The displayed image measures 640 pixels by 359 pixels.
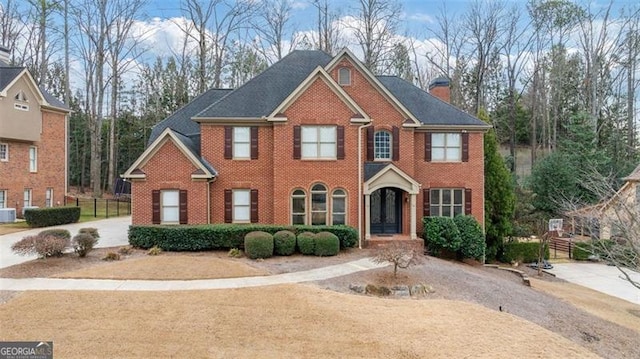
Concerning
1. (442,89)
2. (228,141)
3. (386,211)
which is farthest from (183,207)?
(442,89)

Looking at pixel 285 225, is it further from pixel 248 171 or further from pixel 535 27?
pixel 535 27

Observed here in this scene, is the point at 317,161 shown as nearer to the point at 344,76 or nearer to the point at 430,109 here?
the point at 344,76

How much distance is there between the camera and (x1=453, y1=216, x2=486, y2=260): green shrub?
18.7 meters

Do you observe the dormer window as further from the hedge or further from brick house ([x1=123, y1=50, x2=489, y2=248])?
the hedge

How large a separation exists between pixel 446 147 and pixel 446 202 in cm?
284

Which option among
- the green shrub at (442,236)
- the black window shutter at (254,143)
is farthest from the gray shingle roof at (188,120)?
the green shrub at (442,236)

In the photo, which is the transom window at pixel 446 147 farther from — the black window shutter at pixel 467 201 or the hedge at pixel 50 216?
the hedge at pixel 50 216

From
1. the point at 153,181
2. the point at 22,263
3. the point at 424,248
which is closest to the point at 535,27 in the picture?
the point at 424,248

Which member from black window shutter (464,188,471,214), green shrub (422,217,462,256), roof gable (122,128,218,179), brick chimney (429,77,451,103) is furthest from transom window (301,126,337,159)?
brick chimney (429,77,451,103)

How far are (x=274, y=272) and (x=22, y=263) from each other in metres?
8.53

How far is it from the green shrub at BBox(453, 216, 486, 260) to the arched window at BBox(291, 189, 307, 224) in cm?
733

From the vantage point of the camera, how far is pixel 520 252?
22906 mm

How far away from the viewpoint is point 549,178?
31.3 m

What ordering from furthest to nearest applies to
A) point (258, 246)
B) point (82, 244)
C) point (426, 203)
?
point (426, 203), point (258, 246), point (82, 244)
